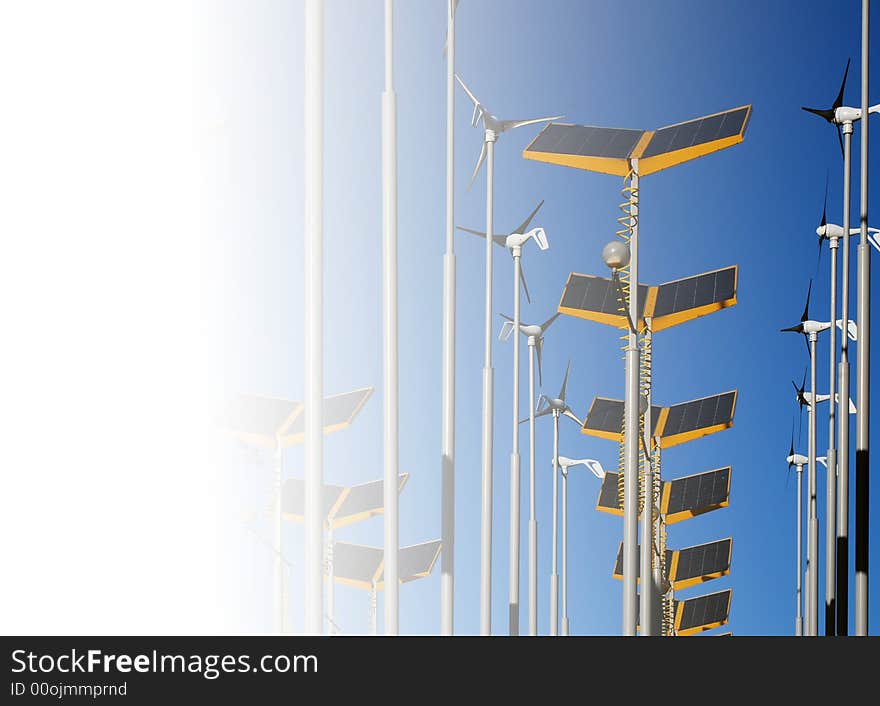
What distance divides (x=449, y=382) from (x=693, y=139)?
11.0m

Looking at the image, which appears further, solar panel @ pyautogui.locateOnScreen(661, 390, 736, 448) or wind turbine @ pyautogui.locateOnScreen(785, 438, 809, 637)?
wind turbine @ pyautogui.locateOnScreen(785, 438, 809, 637)

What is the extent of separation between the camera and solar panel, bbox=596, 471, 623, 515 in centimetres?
5302

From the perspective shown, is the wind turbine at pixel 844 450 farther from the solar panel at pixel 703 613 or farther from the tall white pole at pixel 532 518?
the solar panel at pixel 703 613

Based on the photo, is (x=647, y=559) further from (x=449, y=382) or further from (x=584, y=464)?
(x=584, y=464)

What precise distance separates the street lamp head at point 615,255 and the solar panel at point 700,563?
133ft

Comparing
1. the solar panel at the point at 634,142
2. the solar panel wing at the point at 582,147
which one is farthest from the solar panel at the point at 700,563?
the solar panel wing at the point at 582,147

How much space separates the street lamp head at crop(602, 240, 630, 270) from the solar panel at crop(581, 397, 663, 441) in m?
25.2

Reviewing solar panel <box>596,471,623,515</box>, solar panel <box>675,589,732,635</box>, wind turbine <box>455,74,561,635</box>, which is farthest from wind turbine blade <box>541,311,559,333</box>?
solar panel <box>675,589,732,635</box>

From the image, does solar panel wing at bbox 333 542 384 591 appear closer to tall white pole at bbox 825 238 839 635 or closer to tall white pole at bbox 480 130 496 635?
tall white pole at bbox 825 238 839 635

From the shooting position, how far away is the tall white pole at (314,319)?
1223cm

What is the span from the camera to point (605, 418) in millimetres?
46156

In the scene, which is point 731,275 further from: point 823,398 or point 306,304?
point 306,304
